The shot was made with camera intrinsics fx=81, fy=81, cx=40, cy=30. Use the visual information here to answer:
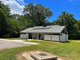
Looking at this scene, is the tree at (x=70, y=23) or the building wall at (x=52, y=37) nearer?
the building wall at (x=52, y=37)

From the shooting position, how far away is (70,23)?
104 ft

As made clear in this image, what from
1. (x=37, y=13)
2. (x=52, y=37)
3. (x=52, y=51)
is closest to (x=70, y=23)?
(x=37, y=13)

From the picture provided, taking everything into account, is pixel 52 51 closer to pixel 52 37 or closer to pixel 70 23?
pixel 52 37

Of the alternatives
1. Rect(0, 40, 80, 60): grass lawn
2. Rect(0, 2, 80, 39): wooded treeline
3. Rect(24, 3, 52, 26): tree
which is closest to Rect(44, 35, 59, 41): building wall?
Rect(0, 40, 80, 60): grass lawn

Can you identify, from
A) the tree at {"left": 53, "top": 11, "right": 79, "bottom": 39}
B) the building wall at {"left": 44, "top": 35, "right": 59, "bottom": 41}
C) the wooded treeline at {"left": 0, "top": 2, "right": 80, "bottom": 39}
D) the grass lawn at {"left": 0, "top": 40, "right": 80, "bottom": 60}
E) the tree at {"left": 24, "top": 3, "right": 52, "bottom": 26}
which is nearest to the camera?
the grass lawn at {"left": 0, "top": 40, "right": 80, "bottom": 60}

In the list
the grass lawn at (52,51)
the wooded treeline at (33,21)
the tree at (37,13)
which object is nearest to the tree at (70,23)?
the wooded treeline at (33,21)

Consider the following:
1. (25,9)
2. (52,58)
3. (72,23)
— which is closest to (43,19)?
(25,9)

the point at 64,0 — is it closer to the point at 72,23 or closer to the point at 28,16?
the point at 72,23

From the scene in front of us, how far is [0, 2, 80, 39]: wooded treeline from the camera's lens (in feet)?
94.6

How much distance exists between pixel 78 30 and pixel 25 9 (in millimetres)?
26037

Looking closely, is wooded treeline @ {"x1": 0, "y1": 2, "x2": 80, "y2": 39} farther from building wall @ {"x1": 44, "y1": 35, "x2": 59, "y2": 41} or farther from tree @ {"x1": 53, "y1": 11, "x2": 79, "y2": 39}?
building wall @ {"x1": 44, "y1": 35, "x2": 59, "y2": 41}

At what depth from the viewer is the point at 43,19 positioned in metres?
39.8

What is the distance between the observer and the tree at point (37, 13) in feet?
127

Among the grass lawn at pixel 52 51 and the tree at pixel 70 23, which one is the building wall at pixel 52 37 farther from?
the tree at pixel 70 23
